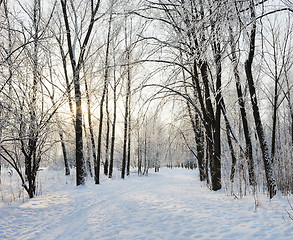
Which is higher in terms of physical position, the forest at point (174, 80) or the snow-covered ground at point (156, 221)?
the forest at point (174, 80)

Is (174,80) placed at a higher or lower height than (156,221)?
higher

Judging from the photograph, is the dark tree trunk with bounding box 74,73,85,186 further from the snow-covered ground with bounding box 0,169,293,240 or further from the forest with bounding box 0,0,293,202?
the snow-covered ground with bounding box 0,169,293,240

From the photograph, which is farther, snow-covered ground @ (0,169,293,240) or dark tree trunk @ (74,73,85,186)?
dark tree trunk @ (74,73,85,186)

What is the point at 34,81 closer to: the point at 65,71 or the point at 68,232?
the point at 68,232

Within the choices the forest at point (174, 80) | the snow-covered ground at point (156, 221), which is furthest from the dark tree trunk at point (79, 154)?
the snow-covered ground at point (156, 221)

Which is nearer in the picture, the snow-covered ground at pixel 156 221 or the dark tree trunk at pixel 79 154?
the snow-covered ground at pixel 156 221

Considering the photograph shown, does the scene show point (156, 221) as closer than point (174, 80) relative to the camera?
Yes

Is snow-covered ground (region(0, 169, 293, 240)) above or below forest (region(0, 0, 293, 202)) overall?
below

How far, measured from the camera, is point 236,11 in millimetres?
2873

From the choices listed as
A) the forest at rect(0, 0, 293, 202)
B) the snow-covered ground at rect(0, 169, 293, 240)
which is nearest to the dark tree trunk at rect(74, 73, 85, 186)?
the forest at rect(0, 0, 293, 202)

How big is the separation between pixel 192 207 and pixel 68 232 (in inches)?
117

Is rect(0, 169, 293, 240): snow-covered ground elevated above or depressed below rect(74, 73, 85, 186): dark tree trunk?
below

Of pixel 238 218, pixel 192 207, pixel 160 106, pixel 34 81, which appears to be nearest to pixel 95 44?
pixel 34 81

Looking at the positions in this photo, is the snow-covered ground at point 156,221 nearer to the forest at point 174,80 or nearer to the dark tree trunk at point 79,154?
the forest at point 174,80
